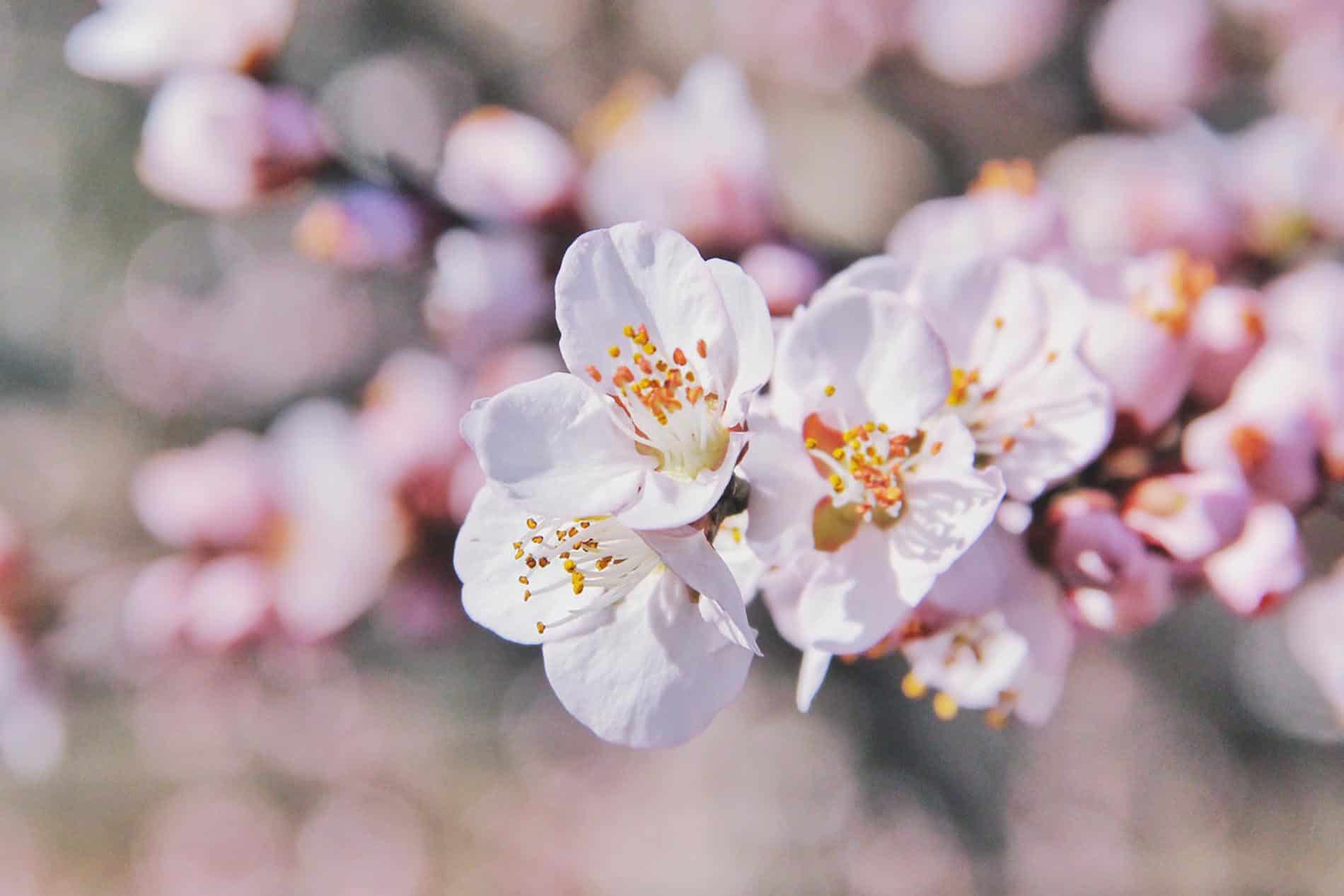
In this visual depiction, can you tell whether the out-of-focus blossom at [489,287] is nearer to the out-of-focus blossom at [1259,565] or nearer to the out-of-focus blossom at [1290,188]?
the out-of-focus blossom at [1259,565]

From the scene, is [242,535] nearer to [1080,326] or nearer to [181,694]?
[181,694]

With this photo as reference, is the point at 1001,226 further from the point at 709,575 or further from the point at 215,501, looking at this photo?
the point at 215,501

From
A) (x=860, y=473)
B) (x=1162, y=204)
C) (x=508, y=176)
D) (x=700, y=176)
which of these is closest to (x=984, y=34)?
(x=1162, y=204)

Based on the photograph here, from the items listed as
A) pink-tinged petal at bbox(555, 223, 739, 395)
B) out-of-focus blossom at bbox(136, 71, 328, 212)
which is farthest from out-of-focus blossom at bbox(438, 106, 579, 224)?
pink-tinged petal at bbox(555, 223, 739, 395)

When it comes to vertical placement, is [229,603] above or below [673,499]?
below

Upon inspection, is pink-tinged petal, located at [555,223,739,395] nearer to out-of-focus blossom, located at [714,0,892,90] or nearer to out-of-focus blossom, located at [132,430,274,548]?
out-of-focus blossom, located at [132,430,274,548]
